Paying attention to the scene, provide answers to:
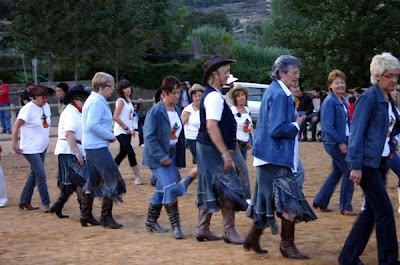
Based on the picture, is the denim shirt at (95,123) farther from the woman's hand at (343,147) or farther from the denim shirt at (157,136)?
the woman's hand at (343,147)

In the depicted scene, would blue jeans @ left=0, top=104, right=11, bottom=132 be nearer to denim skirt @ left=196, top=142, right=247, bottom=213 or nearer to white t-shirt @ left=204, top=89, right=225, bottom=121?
denim skirt @ left=196, top=142, right=247, bottom=213

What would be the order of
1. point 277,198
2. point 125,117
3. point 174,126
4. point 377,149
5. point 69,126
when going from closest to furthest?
point 377,149
point 277,198
point 174,126
point 69,126
point 125,117

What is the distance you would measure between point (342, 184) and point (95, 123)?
3277 millimetres

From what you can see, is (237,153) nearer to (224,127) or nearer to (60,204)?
(224,127)

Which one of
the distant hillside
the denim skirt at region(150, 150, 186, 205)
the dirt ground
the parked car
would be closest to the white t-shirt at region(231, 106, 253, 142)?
the dirt ground

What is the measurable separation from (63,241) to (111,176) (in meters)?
1.04

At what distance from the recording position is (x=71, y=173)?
9727 mm

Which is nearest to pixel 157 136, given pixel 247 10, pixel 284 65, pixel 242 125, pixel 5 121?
pixel 284 65

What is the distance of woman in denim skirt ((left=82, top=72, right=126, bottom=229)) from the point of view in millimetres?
8922

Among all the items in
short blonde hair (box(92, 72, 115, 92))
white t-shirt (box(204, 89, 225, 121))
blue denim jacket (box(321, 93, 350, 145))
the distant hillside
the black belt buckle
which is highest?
the distant hillside

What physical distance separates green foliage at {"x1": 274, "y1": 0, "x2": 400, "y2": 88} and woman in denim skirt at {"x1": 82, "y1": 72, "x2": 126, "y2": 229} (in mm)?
15865

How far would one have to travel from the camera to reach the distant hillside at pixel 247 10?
112 meters

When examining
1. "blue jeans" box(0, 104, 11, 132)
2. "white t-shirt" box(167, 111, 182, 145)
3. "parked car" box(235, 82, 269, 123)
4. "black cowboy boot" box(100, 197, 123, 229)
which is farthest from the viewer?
"parked car" box(235, 82, 269, 123)

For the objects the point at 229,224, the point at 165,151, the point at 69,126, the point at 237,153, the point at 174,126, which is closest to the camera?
the point at 229,224
